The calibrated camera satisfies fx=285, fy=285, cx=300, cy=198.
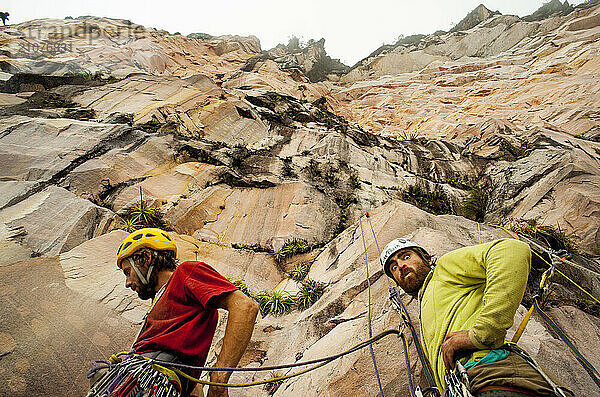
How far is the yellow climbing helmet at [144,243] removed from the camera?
241cm

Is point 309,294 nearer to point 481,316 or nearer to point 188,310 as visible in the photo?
point 188,310

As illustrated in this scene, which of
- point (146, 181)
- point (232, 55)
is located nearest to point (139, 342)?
point (146, 181)

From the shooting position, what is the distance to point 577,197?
7098mm

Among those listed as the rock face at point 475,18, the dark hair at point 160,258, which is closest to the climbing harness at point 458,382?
the dark hair at point 160,258

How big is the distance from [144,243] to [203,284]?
2.52ft

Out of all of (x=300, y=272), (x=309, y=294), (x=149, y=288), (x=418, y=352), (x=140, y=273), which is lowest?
(x=300, y=272)

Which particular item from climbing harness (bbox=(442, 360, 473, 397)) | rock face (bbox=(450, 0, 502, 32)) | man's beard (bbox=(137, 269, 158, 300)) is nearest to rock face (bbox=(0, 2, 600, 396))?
climbing harness (bbox=(442, 360, 473, 397))

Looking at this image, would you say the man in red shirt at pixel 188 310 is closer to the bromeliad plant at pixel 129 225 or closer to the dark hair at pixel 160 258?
the dark hair at pixel 160 258

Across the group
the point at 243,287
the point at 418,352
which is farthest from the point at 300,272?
the point at 418,352

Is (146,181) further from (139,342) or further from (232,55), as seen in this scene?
(232,55)

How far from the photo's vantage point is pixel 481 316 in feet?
5.68

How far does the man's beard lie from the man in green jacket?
2.29 meters

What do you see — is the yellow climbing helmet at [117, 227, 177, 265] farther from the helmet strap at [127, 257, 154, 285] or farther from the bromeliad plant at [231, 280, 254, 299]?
the bromeliad plant at [231, 280, 254, 299]

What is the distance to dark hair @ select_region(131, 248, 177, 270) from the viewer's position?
2.46 metres
